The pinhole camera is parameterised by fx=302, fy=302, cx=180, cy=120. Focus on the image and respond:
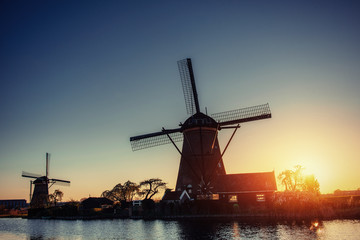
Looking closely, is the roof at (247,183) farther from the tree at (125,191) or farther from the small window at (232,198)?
the tree at (125,191)

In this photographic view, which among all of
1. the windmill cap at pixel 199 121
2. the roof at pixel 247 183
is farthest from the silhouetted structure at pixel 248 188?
the windmill cap at pixel 199 121

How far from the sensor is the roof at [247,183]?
38225 millimetres

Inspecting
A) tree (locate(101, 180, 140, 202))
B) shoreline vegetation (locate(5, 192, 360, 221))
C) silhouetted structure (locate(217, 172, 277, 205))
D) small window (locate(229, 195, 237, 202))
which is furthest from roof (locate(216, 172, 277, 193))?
tree (locate(101, 180, 140, 202))

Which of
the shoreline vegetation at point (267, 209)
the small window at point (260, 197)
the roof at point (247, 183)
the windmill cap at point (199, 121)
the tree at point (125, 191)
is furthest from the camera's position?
the tree at point (125, 191)

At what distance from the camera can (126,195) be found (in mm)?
58406

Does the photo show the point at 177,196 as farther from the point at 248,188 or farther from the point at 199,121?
the point at 199,121

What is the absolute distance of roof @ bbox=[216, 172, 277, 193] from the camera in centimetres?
3822

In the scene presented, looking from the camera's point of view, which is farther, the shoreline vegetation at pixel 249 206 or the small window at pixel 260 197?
the small window at pixel 260 197

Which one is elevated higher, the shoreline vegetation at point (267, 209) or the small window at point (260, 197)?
the small window at point (260, 197)

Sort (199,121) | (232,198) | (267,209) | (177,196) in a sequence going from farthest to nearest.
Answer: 1. (177,196)
2. (232,198)
3. (199,121)
4. (267,209)

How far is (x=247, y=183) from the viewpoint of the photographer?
129 feet

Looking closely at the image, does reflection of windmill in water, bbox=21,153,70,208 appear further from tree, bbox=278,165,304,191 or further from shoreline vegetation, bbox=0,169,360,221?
tree, bbox=278,165,304,191

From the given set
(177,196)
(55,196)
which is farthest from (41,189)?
(177,196)

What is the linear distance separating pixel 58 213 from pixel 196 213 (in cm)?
3393
